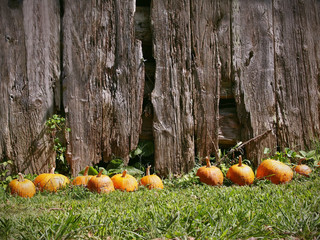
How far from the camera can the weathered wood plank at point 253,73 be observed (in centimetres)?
427

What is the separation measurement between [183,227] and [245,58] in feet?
11.0

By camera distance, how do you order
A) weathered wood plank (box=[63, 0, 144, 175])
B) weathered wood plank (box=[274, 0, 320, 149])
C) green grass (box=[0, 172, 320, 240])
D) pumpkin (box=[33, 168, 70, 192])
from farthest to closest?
1. weathered wood plank (box=[274, 0, 320, 149])
2. weathered wood plank (box=[63, 0, 144, 175])
3. pumpkin (box=[33, 168, 70, 192])
4. green grass (box=[0, 172, 320, 240])

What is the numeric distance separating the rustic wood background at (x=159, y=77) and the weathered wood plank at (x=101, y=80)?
14 millimetres

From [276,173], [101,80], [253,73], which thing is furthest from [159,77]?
[276,173]

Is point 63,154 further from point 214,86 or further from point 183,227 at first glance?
point 183,227

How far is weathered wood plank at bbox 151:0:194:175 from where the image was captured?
13.4 feet

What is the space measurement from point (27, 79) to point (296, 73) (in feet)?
13.3

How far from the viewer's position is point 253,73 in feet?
14.1

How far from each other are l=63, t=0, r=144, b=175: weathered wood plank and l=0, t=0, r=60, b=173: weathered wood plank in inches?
9.4

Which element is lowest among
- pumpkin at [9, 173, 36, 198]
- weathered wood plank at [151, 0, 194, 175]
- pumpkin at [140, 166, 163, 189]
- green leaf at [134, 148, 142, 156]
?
pumpkin at [140, 166, 163, 189]

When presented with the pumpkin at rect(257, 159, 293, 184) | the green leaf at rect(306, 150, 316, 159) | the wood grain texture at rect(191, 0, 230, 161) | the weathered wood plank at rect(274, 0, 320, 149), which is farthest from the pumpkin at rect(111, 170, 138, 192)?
the green leaf at rect(306, 150, 316, 159)

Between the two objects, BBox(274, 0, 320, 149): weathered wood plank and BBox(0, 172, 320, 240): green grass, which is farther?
BBox(274, 0, 320, 149): weathered wood plank

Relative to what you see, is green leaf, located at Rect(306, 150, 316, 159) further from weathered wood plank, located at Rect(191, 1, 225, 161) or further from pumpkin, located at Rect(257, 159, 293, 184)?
weathered wood plank, located at Rect(191, 1, 225, 161)

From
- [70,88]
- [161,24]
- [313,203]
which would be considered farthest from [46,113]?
[313,203]
